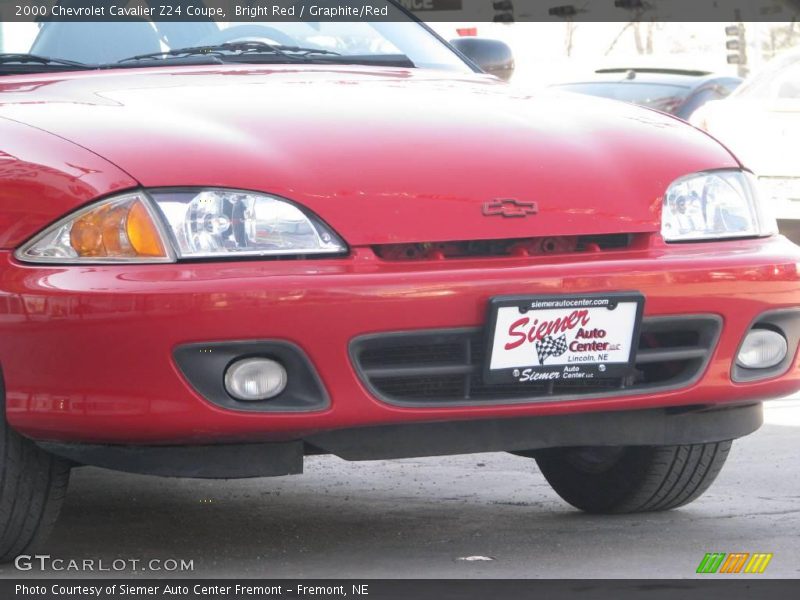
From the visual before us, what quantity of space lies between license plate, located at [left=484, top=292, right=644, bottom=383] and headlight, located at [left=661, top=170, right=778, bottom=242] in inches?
11.0

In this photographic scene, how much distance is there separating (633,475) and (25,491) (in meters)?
1.71

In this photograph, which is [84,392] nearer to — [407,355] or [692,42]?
[407,355]

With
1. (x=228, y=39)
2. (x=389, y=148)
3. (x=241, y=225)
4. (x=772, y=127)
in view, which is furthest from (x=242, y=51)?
(x=772, y=127)

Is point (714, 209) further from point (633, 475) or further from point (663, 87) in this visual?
point (663, 87)

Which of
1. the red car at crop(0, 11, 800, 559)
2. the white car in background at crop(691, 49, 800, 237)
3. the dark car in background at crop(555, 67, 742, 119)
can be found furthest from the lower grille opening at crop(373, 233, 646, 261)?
the dark car in background at crop(555, 67, 742, 119)

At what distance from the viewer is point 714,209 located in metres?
4.02

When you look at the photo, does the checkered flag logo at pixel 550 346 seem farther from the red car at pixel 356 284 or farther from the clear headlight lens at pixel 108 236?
the clear headlight lens at pixel 108 236

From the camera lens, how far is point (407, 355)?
3.62 meters

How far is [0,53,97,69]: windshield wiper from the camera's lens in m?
4.56

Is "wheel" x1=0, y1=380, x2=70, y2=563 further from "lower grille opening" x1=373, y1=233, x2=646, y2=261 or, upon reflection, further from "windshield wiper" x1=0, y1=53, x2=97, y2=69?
"windshield wiper" x1=0, y1=53, x2=97, y2=69

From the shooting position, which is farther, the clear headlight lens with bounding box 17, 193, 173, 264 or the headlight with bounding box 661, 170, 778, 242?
the headlight with bounding box 661, 170, 778, 242

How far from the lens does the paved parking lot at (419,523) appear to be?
3.97 meters

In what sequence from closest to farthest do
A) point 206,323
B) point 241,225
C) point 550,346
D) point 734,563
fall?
1. point 206,323
2. point 241,225
3. point 550,346
4. point 734,563

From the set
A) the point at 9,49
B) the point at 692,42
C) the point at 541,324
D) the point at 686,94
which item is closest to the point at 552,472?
the point at 541,324
